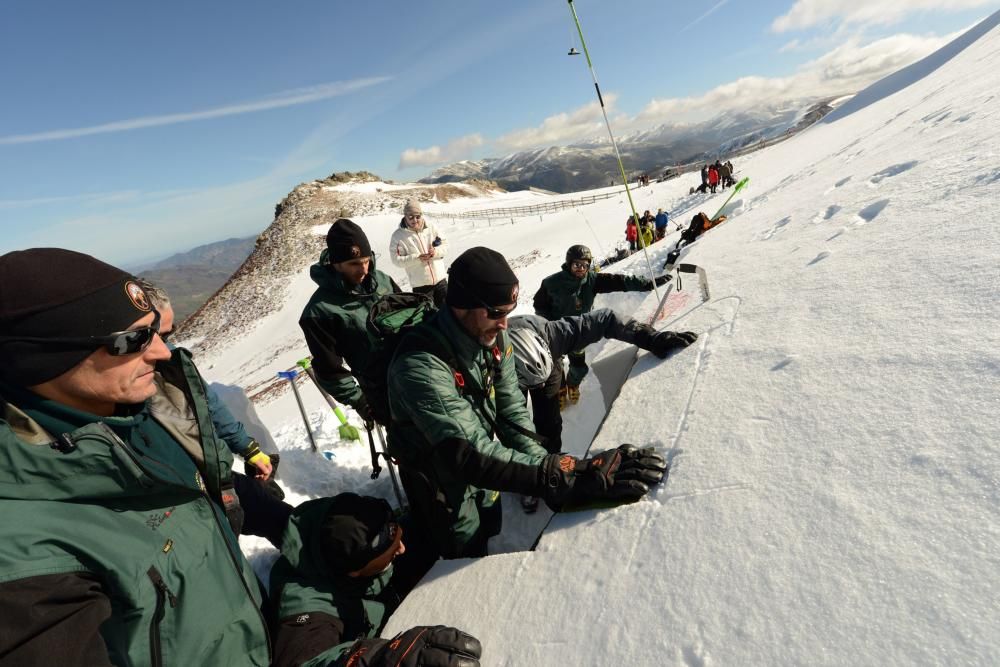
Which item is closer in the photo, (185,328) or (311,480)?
(311,480)

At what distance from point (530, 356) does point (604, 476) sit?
1340 millimetres

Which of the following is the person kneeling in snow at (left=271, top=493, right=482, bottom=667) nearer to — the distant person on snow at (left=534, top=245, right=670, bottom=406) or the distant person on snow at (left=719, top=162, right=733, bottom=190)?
the distant person on snow at (left=534, top=245, right=670, bottom=406)

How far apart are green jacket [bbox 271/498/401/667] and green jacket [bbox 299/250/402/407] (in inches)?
49.3

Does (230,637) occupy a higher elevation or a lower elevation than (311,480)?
higher

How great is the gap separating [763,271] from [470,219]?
1370 inches

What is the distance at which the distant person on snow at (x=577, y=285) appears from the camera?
4679 millimetres

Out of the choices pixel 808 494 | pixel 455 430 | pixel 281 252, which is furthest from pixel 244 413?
pixel 281 252

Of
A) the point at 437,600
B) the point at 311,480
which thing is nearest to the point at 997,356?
the point at 437,600

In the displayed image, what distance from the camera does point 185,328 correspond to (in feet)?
113

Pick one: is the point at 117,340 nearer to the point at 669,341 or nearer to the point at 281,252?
the point at 669,341

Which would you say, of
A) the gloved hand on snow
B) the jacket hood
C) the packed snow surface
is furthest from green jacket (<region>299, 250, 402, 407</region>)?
the jacket hood

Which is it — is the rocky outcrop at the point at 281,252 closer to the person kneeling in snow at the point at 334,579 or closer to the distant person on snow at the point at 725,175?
the distant person on snow at the point at 725,175

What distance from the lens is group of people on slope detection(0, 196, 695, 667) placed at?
121cm

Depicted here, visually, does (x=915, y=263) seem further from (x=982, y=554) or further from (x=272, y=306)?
(x=272, y=306)
